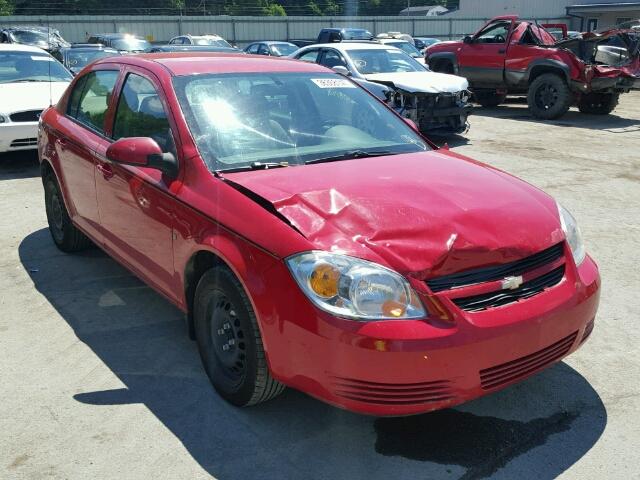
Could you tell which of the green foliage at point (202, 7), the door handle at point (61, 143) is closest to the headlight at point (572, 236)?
the door handle at point (61, 143)

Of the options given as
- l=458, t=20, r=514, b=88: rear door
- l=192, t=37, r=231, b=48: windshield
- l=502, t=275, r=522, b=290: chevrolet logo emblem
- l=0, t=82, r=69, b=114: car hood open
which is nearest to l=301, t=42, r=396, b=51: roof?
l=458, t=20, r=514, b=88: rear door

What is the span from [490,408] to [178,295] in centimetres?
174

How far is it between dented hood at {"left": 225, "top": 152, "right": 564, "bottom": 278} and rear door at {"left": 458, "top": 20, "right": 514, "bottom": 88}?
11.6 meters

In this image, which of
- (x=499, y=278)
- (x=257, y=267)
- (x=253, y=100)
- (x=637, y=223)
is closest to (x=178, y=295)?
(x=257, y=267)

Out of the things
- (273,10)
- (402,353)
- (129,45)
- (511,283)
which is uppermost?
(273,10)

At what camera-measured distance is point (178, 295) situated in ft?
11.8

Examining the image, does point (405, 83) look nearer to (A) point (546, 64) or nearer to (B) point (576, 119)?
(A) point (546, 64)

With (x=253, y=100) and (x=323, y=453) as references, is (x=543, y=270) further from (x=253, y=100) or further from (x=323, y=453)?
(x=253, y=100)

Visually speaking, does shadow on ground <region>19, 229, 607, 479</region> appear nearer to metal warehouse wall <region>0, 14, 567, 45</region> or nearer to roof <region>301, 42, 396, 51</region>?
roof <region>301, 42, 396, 51</region>

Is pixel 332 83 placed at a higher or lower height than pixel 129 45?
lower

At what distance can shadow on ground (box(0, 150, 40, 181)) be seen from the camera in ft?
28.2

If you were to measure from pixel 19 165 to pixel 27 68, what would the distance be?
5.27 ft

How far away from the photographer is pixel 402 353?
2.56 meters

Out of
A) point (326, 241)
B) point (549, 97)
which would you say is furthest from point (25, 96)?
point (549, 97)
